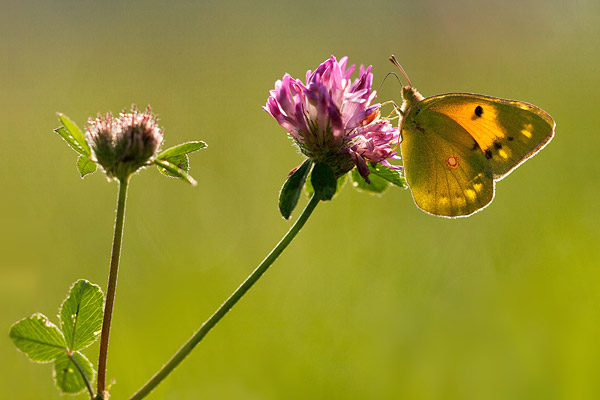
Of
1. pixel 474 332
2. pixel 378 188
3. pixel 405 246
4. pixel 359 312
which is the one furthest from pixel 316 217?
pixel 378 188

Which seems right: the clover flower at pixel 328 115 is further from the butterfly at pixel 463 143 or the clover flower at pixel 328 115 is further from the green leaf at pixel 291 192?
the butterfly at pixel 463 143

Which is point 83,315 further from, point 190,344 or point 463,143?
point 463,143

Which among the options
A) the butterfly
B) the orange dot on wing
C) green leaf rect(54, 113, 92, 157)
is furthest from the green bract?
the orange dot on wing

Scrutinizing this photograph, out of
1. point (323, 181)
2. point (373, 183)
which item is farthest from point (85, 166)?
point (373, 183)

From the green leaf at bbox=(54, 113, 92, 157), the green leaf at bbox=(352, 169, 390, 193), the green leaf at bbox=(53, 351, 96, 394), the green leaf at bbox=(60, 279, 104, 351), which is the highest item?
the green leaf at bbox=(54, 113, 92, 157)

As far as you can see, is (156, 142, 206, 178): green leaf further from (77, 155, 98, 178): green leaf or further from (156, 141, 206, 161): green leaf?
(77, 155, 98, 178): green leaf

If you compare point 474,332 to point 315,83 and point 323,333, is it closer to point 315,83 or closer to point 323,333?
point 323,333
